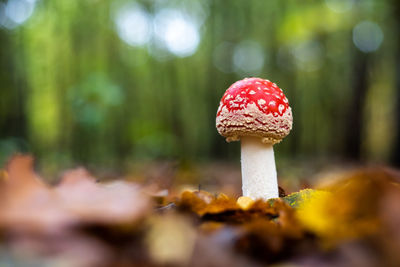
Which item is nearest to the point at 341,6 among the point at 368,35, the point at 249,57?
the point at 368,35

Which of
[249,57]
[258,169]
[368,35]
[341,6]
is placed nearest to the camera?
[258,169]

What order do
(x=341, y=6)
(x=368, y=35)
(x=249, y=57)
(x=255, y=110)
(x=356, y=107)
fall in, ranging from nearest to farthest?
(x=255, y=110) < (x=356, y=107) < (x=341, y=6) < (x=368, y=35) < (x=249, y=57)

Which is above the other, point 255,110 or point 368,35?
point 368,35

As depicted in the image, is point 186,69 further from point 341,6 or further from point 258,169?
point 258,169

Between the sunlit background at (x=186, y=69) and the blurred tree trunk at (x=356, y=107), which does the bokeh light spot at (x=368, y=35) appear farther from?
the blurred tree trunk at (x=356, y=107)

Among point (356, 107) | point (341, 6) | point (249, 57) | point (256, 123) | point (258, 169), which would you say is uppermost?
point (249, 57)

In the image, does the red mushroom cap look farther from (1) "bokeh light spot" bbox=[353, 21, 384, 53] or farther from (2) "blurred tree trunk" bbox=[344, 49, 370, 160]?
(1) "bokeh light spot" bbox=[353, 21, 384, 53]

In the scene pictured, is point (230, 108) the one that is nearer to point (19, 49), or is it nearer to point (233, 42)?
point (19, 49)

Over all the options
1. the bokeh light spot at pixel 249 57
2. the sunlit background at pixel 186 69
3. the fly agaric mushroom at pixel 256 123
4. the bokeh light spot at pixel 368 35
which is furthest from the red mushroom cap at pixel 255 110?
the bokeh light spot at pixel 249 57
